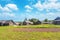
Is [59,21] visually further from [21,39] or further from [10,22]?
[21,39]

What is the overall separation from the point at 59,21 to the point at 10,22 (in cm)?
2808

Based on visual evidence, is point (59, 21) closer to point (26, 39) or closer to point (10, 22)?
point (10, 22)

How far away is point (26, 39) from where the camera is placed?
1667cm

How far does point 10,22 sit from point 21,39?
230 ft

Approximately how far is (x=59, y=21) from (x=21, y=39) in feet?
238

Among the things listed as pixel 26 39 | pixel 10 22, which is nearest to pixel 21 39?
pixel 26 39

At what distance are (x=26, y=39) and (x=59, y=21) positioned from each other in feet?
237

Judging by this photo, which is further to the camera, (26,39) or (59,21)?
(59,21)

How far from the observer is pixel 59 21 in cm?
8688

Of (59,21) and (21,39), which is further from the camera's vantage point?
(59,21)

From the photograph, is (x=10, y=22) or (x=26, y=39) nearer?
(x=26, y=39)

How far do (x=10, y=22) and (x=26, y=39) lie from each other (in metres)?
70.1

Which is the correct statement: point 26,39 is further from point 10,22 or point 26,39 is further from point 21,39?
point 10,22

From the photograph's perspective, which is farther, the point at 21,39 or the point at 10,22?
the point at 10,22
